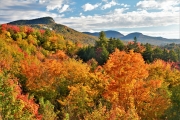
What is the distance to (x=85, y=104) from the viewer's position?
37125mm

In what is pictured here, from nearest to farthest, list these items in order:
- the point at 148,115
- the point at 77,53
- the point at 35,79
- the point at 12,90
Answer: the point at 12,90 < the point at 148,115 < the point at 35,79 < the point at 77,53

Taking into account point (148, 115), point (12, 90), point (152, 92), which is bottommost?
point (148, 115)

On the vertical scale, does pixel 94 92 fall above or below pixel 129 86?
below

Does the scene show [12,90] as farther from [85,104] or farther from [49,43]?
[49,43]

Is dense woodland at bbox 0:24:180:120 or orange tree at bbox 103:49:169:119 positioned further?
orange tree at bbox 103:49:169:119

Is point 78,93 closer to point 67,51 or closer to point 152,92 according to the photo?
point 152,92

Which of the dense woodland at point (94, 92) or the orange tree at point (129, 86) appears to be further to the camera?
the orange tree at point (129, 86)

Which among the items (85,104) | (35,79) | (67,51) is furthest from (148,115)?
(67,51)

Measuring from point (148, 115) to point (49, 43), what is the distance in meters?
94.4

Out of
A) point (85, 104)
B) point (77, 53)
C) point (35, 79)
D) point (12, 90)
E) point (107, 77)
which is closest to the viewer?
point (12, 90)

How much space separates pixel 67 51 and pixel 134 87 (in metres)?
86.5

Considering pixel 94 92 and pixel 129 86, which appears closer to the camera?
pixel 129 86

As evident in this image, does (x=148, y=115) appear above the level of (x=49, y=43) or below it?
below

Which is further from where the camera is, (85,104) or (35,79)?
(35,79)
